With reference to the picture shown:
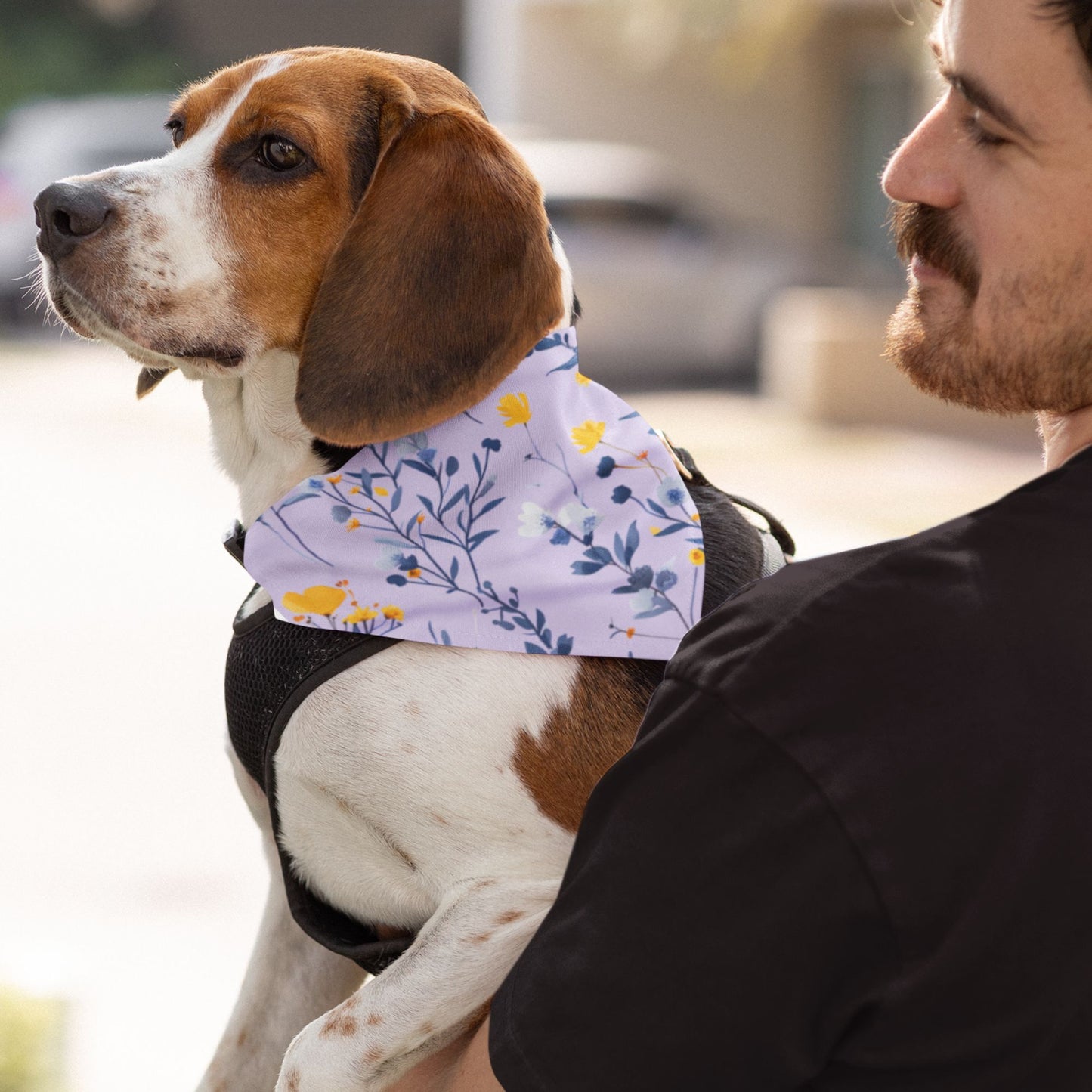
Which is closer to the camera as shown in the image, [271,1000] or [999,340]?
[999,340]

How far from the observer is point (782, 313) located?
1315 centimetres

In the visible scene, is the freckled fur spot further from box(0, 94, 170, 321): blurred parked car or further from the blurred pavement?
box(0, 94, 170, 321): blurred parked car

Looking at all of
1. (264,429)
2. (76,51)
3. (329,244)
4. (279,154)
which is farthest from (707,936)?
(76,51)

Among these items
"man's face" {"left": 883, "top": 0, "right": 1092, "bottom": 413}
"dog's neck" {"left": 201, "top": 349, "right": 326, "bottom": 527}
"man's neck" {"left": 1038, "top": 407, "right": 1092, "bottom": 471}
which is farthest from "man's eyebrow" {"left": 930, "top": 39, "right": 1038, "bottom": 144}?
"dog's neck" {"left": 201, "top": 349, "right": 326, "bottom": 527}

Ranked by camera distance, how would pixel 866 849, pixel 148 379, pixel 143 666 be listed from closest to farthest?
pixel 866 849 < pixel 148 379 < pixel 143 666

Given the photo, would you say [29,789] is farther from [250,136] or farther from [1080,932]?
[1080,932]

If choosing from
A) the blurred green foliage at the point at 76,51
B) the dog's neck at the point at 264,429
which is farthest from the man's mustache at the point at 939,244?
the blurred green foliage at the point at 76,51

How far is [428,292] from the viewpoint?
2055 mm

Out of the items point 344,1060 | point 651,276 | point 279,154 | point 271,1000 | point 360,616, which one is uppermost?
point 279,154

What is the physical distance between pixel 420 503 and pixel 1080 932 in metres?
1.06

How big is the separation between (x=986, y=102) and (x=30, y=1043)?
2876 mm

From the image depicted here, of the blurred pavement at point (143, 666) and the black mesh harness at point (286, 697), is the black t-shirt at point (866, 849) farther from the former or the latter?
the blurred pavement at point (143, 666)

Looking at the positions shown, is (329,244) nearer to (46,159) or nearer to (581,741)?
(581,741)

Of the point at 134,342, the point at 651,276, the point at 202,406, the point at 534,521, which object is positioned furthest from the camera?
the point at 651,276
